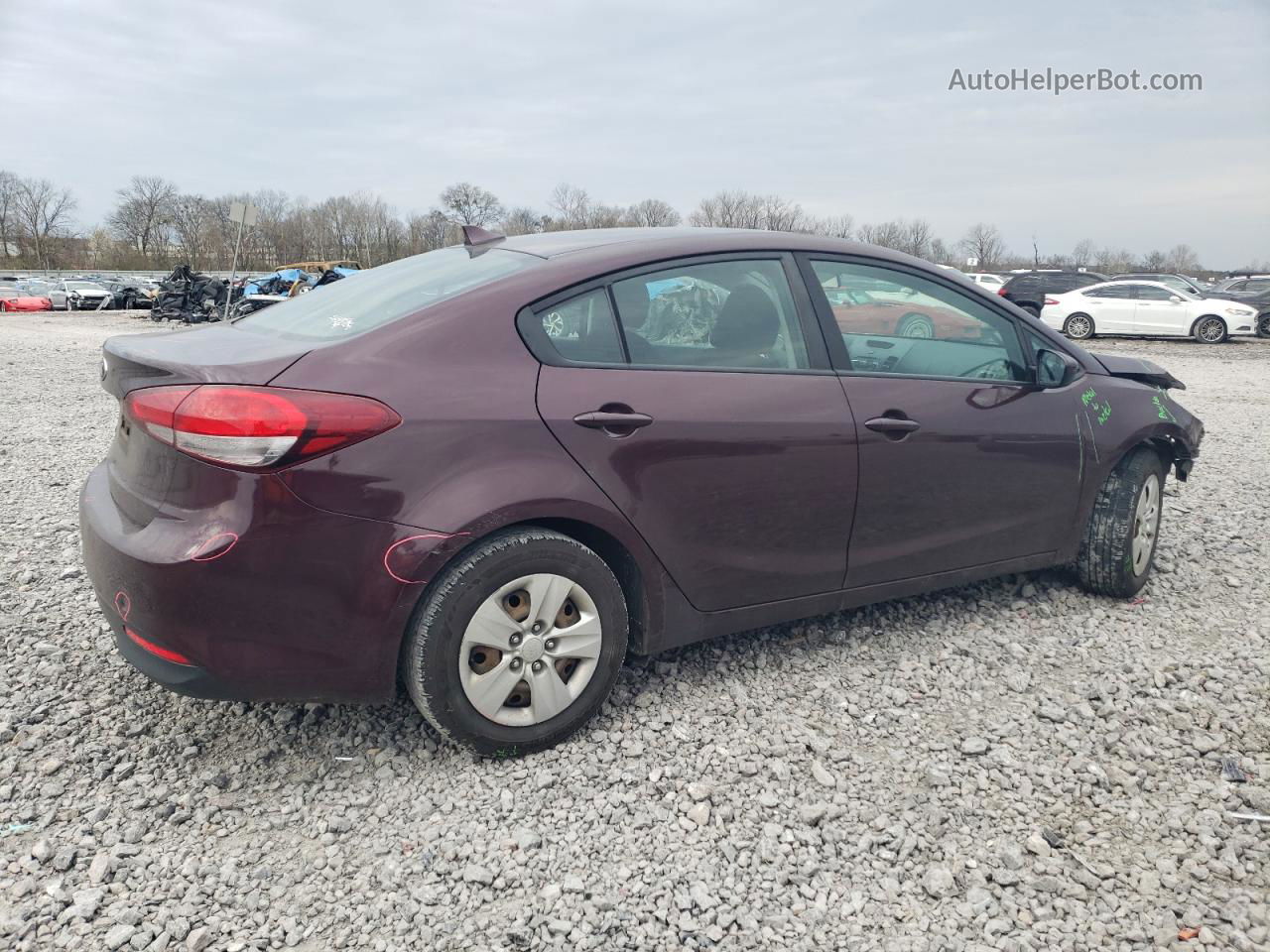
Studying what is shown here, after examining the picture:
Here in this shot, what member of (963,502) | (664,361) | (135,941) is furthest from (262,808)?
(963,502)

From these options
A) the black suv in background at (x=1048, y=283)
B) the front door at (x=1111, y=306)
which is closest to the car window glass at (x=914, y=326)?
the front door at (x=1111, y=306)

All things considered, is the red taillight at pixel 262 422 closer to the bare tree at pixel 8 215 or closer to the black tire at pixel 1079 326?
the black tire at pixel 1079 326

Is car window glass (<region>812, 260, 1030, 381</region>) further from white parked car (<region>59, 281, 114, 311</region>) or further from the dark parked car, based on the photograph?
white parked car (<region>59, 281, 114, 311</region>)

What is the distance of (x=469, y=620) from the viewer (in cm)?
256

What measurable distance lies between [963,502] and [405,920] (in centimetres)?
235

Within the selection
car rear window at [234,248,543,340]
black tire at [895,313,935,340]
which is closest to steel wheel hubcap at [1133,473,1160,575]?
black tire at [895,313,935,340]

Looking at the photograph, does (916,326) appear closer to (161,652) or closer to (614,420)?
(614,420)

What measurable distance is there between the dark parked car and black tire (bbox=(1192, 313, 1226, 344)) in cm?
2209

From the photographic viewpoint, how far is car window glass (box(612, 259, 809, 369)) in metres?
2.91

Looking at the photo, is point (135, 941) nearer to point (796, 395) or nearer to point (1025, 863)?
point (1025, 863)

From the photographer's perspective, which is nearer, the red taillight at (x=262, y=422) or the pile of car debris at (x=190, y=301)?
the red taillight at (x=262, y=422)

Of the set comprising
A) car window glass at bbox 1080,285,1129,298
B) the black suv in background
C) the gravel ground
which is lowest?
the gravel ground

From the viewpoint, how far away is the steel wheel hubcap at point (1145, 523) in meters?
4.00

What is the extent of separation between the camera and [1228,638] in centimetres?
373
